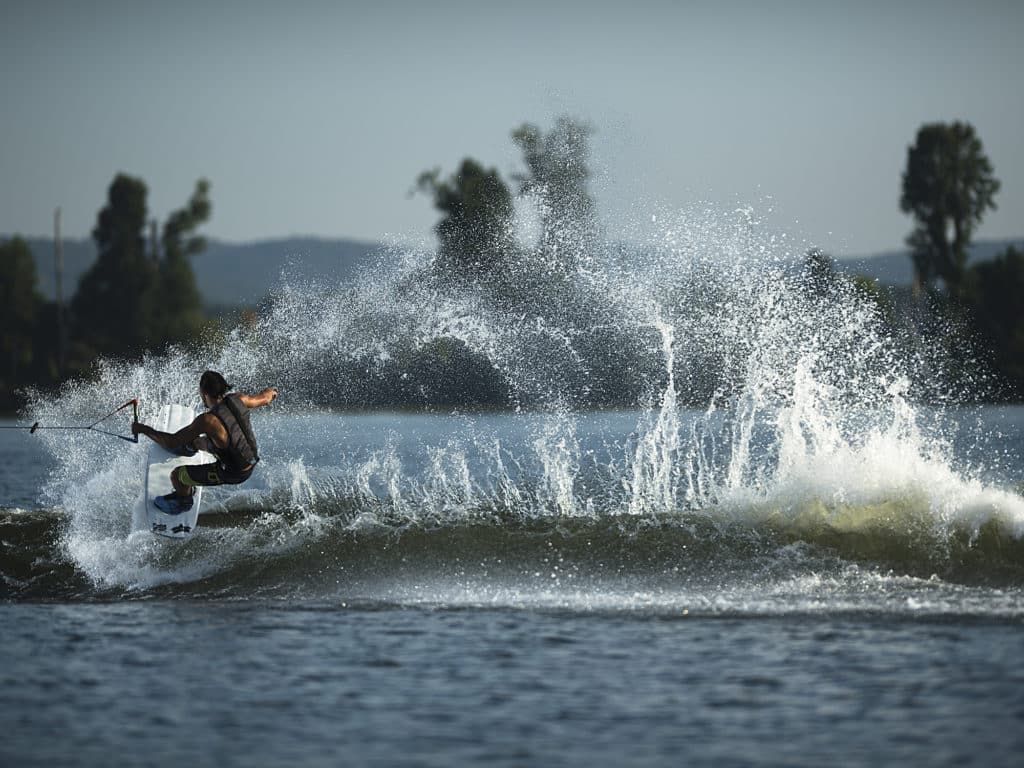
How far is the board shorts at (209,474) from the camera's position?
1263cm

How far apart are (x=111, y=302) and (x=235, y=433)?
6139 centimetres

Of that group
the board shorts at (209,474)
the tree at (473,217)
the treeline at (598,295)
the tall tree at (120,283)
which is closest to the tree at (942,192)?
the treeline at (598,295)

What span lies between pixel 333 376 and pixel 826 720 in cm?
4175

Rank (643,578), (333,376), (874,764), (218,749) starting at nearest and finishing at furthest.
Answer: (874,764) < (218,749) < (643,578) < (333,376)

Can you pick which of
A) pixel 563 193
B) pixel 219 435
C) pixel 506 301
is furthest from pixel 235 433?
pixel 506 301

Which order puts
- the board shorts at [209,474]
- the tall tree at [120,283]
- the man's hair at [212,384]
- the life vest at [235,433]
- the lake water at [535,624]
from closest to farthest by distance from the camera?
the lake water at [535,624], the man's hair at [212,384], the life vest at [235,433], the board shorts at [209,474], the tall tree at [120,283]

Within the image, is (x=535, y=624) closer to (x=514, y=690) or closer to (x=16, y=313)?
(x=514, y=690)

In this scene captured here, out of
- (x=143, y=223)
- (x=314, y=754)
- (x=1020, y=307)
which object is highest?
(x=143, y=223)

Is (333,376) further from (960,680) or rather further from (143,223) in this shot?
(960,680)

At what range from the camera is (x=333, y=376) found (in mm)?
48375

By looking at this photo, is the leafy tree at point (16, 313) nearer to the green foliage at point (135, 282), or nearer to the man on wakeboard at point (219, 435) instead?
the green foliage at point (135, 282)

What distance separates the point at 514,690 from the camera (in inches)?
330

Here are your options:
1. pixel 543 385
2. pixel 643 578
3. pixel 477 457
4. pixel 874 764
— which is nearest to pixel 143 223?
pixel 543 385

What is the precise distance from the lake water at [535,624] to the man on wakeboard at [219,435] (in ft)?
2.88
